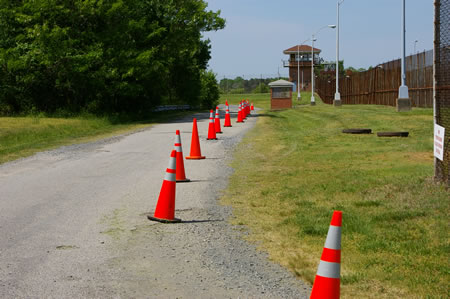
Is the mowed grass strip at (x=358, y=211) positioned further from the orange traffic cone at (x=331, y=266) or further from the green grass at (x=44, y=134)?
the green grass at (x=44, y=134)

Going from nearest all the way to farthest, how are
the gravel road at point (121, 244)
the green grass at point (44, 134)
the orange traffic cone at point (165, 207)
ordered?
the gravel road at point (121, 244) < the orange traffic cone at point (165, 207) < the green grass at point (44, 134)

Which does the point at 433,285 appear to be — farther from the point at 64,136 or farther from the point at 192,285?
the point at 64,136

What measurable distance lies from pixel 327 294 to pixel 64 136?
769 inches

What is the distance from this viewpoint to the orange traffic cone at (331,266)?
3.78 m

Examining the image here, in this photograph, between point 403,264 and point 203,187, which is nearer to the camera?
point 403,264

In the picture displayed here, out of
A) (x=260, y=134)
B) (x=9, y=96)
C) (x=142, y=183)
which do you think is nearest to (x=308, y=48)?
(x=9, y=96)

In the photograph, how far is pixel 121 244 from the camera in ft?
21.2

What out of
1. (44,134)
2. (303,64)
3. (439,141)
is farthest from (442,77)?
(303,64)

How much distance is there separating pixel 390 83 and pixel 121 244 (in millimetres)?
33722

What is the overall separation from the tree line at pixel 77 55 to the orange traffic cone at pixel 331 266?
27117 mm

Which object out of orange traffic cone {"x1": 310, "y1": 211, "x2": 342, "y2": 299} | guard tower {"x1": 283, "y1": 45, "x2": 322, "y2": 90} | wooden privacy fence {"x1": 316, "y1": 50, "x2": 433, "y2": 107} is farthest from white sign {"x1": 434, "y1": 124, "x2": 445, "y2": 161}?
guard tower {"x1": 283, "y1": 45, "x2": 322, "y2": 90}

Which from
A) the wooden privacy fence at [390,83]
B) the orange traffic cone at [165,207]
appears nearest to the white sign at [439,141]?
the orange traffic cone at [165,207]

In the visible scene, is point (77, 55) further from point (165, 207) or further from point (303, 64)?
point (303, 64)

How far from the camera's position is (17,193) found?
387 inches
